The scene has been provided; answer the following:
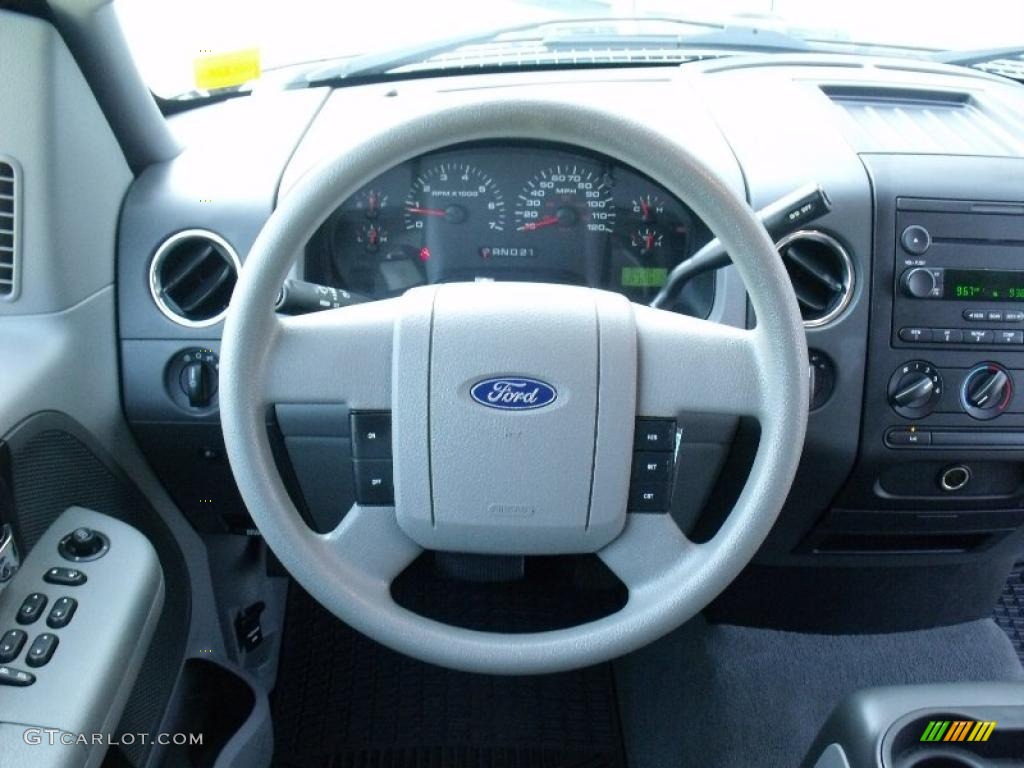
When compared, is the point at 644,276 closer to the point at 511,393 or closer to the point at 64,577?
the point at 511,393

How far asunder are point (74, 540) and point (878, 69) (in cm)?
148

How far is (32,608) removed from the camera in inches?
44.6

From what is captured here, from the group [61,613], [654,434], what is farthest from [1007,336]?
[61,613]

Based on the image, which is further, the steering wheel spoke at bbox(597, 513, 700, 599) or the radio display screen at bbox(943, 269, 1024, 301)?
the radio display screen at bbox(943, 269, 1024, 301)

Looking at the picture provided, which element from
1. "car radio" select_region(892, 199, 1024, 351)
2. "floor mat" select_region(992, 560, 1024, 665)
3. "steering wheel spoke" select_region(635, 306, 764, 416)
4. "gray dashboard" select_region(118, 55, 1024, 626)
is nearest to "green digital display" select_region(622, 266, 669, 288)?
"gray dashboard" select_region(118, 55, 1024, 626)

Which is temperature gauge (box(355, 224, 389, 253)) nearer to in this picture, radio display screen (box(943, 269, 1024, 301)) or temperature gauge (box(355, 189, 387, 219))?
temperature gauge (box(355, 189, 387, 219))

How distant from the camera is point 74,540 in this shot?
1.23m

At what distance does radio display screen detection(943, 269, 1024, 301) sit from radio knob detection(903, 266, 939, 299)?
0.07 feet

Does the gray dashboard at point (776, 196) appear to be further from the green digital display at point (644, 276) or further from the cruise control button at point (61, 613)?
the cruise control button at point (61, 613)

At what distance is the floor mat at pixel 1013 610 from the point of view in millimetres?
1949

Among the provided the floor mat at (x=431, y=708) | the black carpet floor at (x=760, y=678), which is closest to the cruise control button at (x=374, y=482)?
the floor mat at (x=431, y=708)

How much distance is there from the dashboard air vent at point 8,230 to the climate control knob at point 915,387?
1207 millimetres

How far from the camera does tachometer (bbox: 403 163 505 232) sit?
1446 mm

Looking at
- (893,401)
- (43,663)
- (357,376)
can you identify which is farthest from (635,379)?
(43,663)
